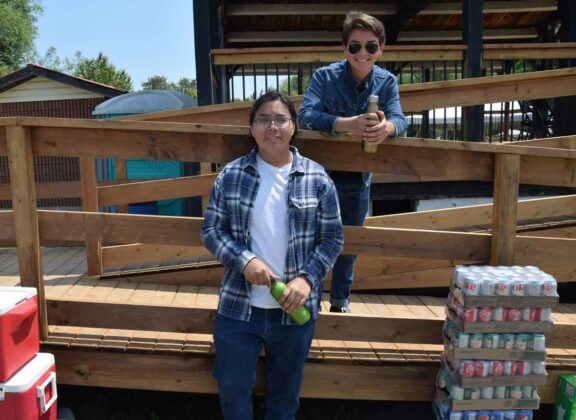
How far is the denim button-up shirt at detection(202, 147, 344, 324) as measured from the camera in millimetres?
2312

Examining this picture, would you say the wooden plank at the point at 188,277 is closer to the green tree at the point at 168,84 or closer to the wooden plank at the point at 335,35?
the wooden plank at the point at 335,35

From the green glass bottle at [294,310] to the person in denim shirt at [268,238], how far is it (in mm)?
43

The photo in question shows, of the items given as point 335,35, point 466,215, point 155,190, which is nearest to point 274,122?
point 155,190

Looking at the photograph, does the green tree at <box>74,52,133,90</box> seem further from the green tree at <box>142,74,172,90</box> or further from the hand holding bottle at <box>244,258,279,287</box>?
the hand holding bottle at <box>244,258,279,287</box>

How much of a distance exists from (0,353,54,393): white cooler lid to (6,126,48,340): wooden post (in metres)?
0.48

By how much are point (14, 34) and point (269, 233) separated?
3326cm

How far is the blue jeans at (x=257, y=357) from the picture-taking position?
2.36 metres

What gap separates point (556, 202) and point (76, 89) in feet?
29.0

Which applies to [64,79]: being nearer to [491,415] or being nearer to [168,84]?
[491,415]

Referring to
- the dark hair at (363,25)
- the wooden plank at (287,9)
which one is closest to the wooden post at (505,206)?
the dark hair at (363,25)

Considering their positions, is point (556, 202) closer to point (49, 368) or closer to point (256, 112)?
point (256, 112)

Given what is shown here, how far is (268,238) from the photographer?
2.32 metres

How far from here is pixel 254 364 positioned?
7.95 feet

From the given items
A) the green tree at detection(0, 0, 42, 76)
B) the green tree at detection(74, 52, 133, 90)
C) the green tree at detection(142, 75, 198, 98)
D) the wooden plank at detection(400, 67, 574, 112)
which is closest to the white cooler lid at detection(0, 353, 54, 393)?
the wooden plank at detection(400, 67, 574, 112)
